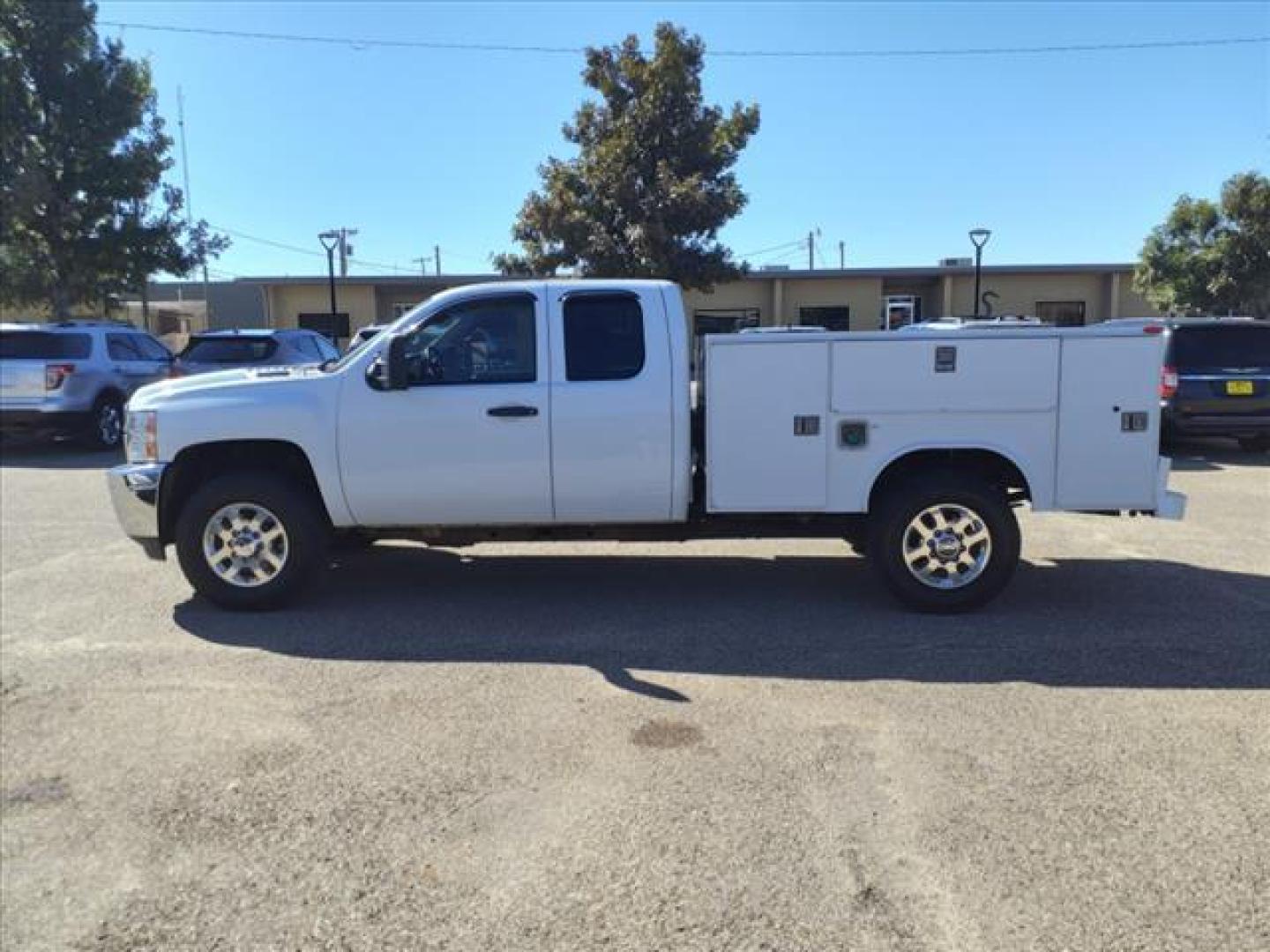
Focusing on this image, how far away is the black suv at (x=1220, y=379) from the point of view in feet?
41.4

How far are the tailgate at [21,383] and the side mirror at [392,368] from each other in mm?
10540

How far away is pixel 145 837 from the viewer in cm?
352

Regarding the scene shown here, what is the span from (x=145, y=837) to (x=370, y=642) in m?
2.17

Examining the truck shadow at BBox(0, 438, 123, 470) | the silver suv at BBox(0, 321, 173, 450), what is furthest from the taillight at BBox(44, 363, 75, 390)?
the truck shadow at BBox(0, 438, 123, 470)

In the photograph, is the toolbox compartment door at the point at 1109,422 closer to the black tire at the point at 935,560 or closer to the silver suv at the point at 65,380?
the black tire at the point at 935,560

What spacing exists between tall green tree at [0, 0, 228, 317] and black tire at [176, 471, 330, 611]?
59.0 feet

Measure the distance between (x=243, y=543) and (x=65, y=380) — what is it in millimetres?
9947

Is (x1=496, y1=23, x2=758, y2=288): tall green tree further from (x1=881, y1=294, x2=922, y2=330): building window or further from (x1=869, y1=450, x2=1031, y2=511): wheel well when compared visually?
(x1=869, y1=450, x2=1031, y2=511): wheel well

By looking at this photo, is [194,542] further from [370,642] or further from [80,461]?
[80,461]


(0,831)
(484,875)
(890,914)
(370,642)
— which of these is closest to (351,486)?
(370,642)

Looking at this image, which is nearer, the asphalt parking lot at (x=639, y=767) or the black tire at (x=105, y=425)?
the asphalt parking lot at (x=639, y=767)

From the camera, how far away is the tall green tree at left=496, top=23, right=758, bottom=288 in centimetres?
2127

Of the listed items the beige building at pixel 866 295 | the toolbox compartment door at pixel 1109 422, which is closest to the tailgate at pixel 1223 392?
the toolbox compartment door at pixel 1109 422

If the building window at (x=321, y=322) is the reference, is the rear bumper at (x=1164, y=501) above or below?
below
